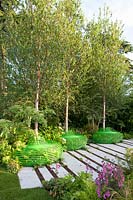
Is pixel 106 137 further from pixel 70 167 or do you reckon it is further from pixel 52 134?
pixel 70 167

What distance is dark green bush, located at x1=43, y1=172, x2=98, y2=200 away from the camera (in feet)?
9.32

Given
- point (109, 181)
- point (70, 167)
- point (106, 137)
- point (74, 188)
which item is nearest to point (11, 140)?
point (70, 167)

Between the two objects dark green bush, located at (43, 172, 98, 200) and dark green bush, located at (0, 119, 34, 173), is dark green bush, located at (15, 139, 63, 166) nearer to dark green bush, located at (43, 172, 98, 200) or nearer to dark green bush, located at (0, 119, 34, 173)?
dark green bush, located at (0, 119, 34, 173)

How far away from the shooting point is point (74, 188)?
10.8ft

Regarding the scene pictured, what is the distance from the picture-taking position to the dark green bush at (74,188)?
9.32ft

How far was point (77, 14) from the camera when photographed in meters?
7.93

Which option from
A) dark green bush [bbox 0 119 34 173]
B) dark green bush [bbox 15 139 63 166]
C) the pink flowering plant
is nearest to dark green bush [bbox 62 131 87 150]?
dark green bush [bbox 0 119 34 173]

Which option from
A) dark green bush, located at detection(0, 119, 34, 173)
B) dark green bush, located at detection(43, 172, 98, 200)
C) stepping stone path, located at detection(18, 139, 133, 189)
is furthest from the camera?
dark green bush, located at detection(0, 119, 34, 173)

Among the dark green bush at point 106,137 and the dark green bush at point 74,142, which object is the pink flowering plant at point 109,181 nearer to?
the dark green bush at point 74,142

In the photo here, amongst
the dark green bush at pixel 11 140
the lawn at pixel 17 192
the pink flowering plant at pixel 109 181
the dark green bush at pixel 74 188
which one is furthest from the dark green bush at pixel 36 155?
the pink flowering plant at pixel 109 181

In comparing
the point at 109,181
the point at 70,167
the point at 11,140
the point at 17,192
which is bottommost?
the point at 17,192

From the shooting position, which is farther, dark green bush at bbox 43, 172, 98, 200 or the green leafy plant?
the green leafy plant

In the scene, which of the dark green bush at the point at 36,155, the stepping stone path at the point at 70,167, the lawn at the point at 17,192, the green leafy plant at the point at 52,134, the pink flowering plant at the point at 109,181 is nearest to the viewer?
the pink flowering plant at the point at 109,181

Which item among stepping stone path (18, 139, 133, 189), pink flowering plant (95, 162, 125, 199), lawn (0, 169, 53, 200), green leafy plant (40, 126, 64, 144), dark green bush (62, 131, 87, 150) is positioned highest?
green leafy plant (40, 126, 64, 144)
